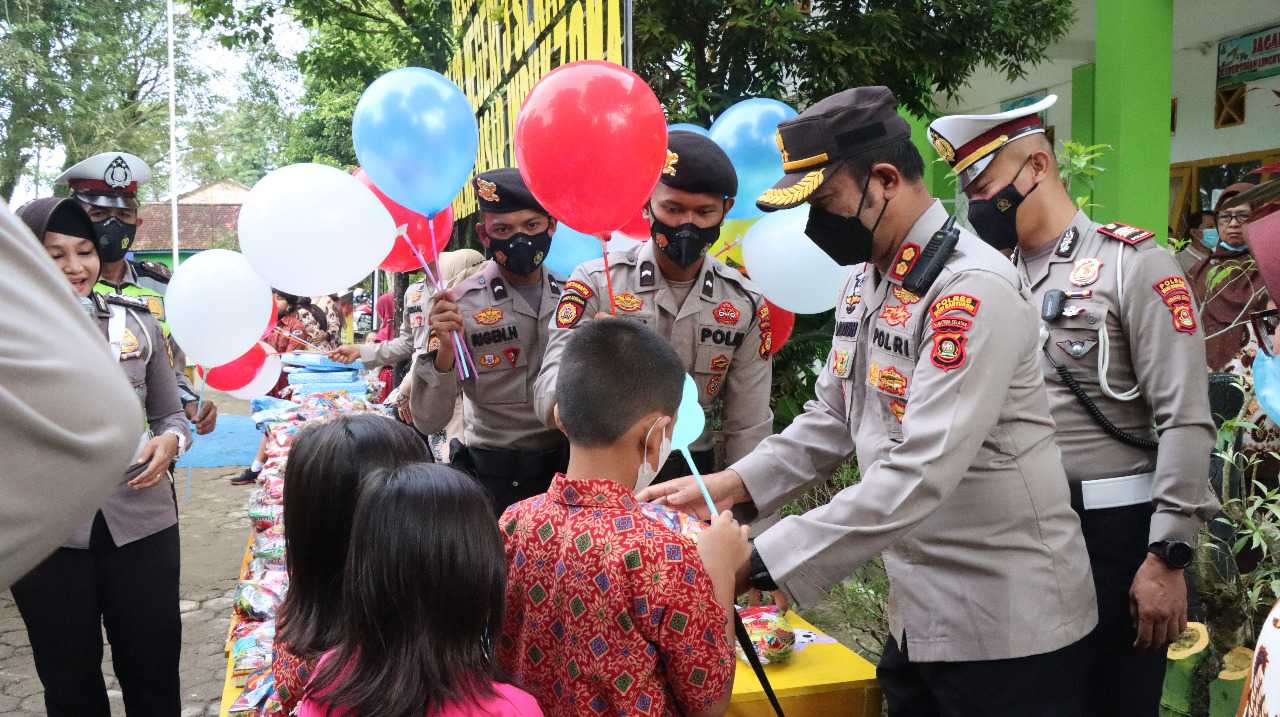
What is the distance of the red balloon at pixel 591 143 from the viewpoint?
2664 millimetres

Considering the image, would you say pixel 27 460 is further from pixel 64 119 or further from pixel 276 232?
pixel 64 119

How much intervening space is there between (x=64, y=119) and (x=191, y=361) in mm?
19067

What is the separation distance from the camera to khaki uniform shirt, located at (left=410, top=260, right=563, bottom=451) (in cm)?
355

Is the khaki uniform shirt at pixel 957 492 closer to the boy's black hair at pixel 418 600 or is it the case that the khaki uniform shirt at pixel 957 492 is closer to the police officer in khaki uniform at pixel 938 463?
the police officer in khaki uniform at pixel 938 463

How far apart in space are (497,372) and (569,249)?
0.62 meters

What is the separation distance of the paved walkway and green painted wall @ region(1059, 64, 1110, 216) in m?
9.51

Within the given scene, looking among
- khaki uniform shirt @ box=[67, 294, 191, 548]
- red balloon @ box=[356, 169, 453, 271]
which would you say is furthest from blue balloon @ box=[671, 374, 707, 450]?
red balloon @ box=[356, 169, 453, 271]

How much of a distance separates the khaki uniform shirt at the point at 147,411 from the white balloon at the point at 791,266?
212 cm

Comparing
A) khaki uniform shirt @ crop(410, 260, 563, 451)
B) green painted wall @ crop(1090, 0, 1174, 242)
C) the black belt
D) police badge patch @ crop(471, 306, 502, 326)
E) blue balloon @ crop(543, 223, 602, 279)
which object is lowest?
the black belt

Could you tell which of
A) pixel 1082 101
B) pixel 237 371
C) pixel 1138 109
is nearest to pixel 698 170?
pixel 237 371

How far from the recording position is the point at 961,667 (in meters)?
1.95

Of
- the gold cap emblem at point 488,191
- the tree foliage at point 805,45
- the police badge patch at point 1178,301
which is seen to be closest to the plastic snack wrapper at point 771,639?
the police badge patch at point 1178,301

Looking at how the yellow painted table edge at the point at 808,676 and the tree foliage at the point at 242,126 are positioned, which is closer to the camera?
the yellow painted table edge at the point at 808,676

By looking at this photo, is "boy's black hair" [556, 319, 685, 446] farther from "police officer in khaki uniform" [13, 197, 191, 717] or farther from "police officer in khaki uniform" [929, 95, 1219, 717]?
"police officer in khaki uniform" [13, 197, 191, 717]
